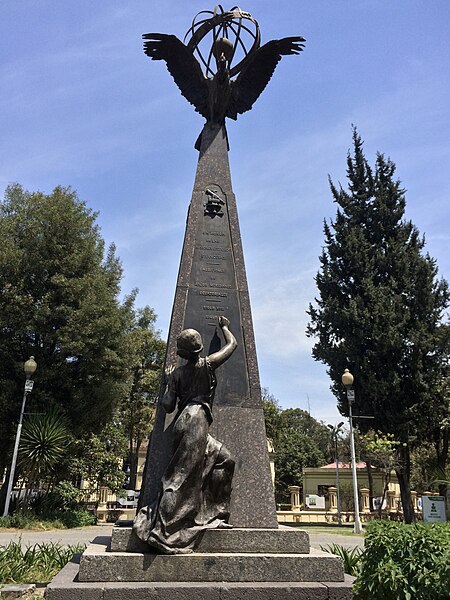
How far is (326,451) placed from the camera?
172 ft

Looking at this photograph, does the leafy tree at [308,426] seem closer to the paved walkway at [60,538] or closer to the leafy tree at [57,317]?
the leafy tree at [57,317]

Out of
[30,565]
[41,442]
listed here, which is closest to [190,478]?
[30,565]

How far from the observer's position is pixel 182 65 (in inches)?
303

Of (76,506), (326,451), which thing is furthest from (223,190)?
(326,451)

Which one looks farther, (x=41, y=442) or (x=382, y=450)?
(x=382, y=450)

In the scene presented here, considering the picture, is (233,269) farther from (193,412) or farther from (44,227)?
(44,227)

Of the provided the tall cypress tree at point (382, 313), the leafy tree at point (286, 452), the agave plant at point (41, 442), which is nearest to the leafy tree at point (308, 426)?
the leafy tree at point (286, 452)

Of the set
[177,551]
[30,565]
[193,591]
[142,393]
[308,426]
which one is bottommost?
[30,565]

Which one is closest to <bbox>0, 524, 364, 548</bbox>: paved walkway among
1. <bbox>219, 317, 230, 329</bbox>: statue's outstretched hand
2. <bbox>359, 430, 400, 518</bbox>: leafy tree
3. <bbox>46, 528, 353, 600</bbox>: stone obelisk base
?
<bbox>359, 430, 400, 518</bbox>: leafy tree

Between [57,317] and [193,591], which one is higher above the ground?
[57,317]

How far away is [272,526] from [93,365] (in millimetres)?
15322

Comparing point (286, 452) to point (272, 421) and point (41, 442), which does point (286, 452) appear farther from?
point (41, 442)

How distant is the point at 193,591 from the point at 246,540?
790 mm

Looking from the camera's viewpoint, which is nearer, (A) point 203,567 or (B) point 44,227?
(A) point 203,567
